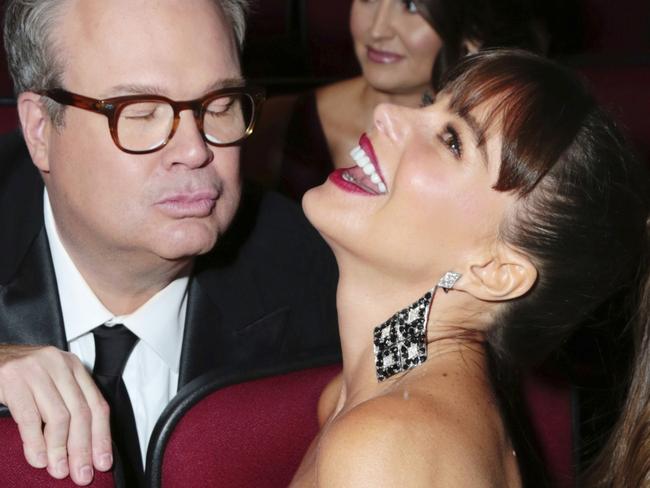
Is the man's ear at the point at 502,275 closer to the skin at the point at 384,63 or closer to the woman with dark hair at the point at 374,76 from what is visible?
the woman with dark hair at the point at 374,76

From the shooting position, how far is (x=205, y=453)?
48.8 inches

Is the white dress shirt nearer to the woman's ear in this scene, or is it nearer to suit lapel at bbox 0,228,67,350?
suit lapel at bbox 0,228,67,350

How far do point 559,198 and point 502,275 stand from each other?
112 mm

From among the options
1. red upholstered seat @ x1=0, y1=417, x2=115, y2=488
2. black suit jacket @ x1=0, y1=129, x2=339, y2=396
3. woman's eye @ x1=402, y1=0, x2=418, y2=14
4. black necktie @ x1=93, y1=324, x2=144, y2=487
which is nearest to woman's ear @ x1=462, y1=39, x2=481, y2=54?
woman's eye @ x1=402, y1=0, x2=418, y2=14

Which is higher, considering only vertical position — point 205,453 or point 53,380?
point 53,380

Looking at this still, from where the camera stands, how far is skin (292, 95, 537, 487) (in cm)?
117

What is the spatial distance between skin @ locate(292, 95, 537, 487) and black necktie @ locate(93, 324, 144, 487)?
251mm

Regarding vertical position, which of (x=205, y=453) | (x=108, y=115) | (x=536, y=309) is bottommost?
(x=205, y=453)

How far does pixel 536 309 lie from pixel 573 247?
99mm

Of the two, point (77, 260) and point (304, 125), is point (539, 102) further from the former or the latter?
point (304, 125)

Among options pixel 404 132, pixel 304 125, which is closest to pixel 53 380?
pixel 404 132

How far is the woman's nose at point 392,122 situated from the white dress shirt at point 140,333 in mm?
450

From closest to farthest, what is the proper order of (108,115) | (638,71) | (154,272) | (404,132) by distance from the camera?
(404,132) → (108,115) → (154,272) → (638,71)

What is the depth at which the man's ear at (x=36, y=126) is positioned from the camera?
1.52m
